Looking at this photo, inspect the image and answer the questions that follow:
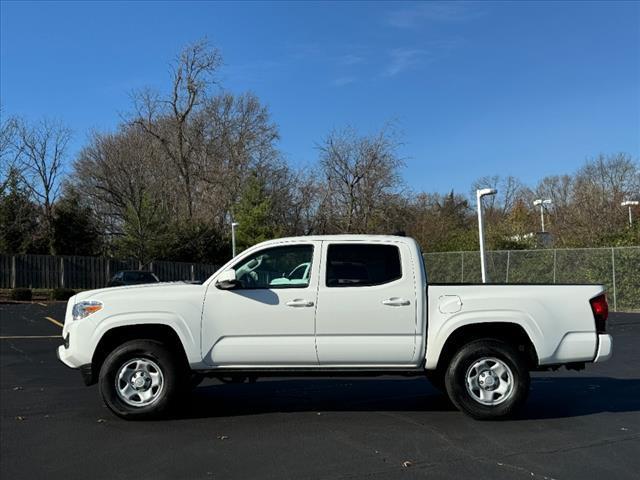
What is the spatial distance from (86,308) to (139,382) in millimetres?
956

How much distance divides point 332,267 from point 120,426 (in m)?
2.71

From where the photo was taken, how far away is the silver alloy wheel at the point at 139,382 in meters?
6.52

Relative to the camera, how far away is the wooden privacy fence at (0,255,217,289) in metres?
35.8

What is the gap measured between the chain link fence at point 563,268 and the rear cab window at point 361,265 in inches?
725

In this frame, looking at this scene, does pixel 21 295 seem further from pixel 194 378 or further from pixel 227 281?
pixel 227 281

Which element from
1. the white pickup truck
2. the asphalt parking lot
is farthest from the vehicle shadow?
the white pickup truck

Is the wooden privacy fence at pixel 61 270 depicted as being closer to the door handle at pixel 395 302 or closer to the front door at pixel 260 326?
the front door at pixel 260 326

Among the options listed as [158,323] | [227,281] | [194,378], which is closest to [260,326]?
[227,281]

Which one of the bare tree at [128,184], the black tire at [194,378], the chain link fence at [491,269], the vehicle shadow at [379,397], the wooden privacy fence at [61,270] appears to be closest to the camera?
the black tire at [194,378]

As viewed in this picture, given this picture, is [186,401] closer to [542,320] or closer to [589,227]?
[542,320]

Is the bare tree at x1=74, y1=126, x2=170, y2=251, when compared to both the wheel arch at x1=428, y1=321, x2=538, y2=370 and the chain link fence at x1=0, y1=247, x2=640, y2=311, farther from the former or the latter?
the wheel arch at x1=428, y1=321, x2=538, y2=370

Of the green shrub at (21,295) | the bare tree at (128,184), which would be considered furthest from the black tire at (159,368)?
the bare tree at (128,184)

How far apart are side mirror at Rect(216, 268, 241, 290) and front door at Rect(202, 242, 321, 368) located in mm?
51

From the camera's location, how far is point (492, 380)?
6.48m
